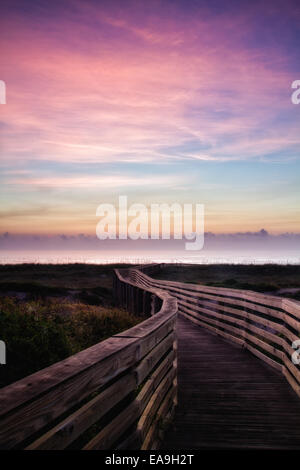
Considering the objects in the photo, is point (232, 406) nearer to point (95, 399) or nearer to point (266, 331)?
point (266, 331)

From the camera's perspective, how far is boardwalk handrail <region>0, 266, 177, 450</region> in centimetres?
191

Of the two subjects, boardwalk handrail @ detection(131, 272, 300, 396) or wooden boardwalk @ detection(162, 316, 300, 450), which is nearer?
wooden boardwalk @ detection(162, 316, 300, 450)

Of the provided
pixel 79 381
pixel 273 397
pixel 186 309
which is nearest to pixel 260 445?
pixel 273 397

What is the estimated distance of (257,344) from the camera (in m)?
8.81

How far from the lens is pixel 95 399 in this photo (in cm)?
270

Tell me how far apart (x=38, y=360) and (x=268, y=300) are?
4.65m

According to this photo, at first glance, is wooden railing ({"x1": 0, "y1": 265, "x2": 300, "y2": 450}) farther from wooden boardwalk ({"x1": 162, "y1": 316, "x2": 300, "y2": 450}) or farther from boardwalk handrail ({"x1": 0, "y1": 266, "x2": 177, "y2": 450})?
wooden boardwalk ({"x1": 162, "y1": 316, "x2": 300, "y2": 450})

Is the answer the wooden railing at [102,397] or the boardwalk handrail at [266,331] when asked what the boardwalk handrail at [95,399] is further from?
the boardwalk handrail at [266,331]

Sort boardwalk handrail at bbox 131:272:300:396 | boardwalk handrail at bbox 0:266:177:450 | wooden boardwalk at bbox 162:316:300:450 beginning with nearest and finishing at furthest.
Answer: boardwalk handrail at bbox 0:266:177:450
wooden boardwalk at bbox 162:316:300:450
boardwalk handrail at bbox 131:272:300:396

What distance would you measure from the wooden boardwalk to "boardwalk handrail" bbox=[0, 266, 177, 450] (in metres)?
0.52

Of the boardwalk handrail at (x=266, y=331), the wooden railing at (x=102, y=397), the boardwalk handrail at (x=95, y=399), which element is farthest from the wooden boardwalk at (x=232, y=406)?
the boardwalk handrail at (x=95, y=399)

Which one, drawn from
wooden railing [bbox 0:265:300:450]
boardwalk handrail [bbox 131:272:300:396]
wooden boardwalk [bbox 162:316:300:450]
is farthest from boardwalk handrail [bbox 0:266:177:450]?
boardwalk handrail [bbox 131:272:300:396]

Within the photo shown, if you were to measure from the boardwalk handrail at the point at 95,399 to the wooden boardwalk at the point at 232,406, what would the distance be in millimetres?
521

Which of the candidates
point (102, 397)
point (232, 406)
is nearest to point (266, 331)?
point (232, 406)
